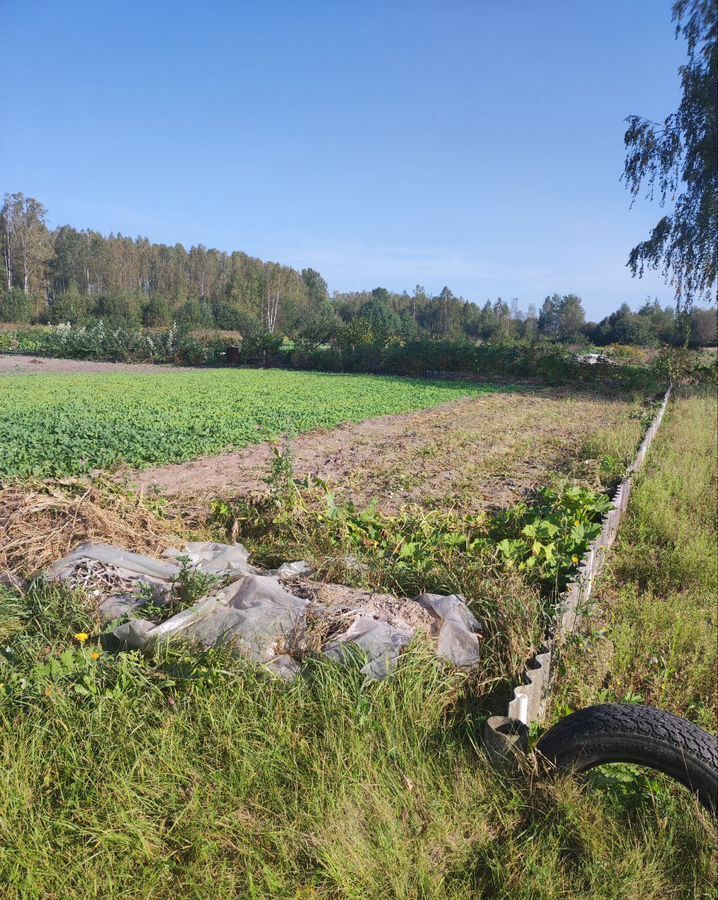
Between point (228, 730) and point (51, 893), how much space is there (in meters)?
0.75

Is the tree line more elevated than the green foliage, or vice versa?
the tree line

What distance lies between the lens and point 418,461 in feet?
28.6

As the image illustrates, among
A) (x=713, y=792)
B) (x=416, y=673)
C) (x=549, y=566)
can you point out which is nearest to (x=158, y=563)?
(x=416, y=673)

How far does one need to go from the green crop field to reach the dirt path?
2.37 ft

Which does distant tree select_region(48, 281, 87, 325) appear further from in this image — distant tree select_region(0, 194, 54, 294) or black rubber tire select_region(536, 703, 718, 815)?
black rubber tire select_region(536, 703, 718, 815)

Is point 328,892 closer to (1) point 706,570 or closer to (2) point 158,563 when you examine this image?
(2) point 158,563

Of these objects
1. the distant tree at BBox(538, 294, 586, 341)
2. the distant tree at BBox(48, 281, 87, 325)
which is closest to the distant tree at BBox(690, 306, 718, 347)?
the distant tree at BBox(538, 294, 586, 341)

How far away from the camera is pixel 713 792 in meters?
1.98

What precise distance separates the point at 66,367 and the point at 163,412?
18144 mm

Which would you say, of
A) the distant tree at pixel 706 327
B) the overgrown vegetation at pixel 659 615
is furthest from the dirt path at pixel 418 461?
the distant tree at pixel 706 327

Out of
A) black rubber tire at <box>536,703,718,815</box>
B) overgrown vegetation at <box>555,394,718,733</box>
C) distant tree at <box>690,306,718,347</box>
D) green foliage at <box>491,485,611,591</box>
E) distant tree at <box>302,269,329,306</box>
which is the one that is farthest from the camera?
distant tree at <box>302,269,329,306</box>

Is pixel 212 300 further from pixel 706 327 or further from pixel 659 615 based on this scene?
pixel 659 615

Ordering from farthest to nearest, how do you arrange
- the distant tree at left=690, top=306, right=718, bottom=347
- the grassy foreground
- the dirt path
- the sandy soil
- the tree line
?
1. the tree line
2. the distant tree at left=690, top=306, right=718, bottom=347
3. the sandy soil
4. the dirt path
5. the grassy foreground

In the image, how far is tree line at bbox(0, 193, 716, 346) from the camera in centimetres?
5119
